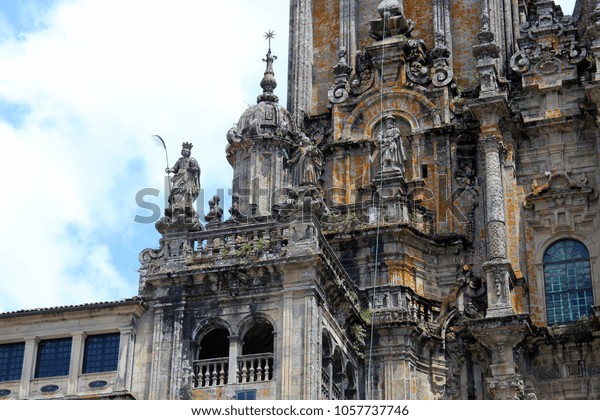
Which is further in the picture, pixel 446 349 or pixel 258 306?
pixel 446 349

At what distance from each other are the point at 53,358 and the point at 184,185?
211 inches

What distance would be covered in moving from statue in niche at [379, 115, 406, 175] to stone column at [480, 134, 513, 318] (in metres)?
2.37

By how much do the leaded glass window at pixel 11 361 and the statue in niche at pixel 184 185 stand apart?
15.6 feet

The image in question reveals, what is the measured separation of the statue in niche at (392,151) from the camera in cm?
3809

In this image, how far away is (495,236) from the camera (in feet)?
120

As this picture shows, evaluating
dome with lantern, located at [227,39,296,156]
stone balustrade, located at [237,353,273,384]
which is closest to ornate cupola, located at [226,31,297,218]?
dome with lantern, located at [227,39,296,156]

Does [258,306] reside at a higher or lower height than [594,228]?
lower

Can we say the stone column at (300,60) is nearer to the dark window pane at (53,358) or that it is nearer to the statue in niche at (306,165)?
the statue in niche at (306,165)

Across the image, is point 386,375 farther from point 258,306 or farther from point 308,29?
point 308,29

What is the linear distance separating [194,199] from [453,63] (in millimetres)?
12484

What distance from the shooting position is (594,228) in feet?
122

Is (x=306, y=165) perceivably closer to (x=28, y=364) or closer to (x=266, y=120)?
(x=266, y=120)
